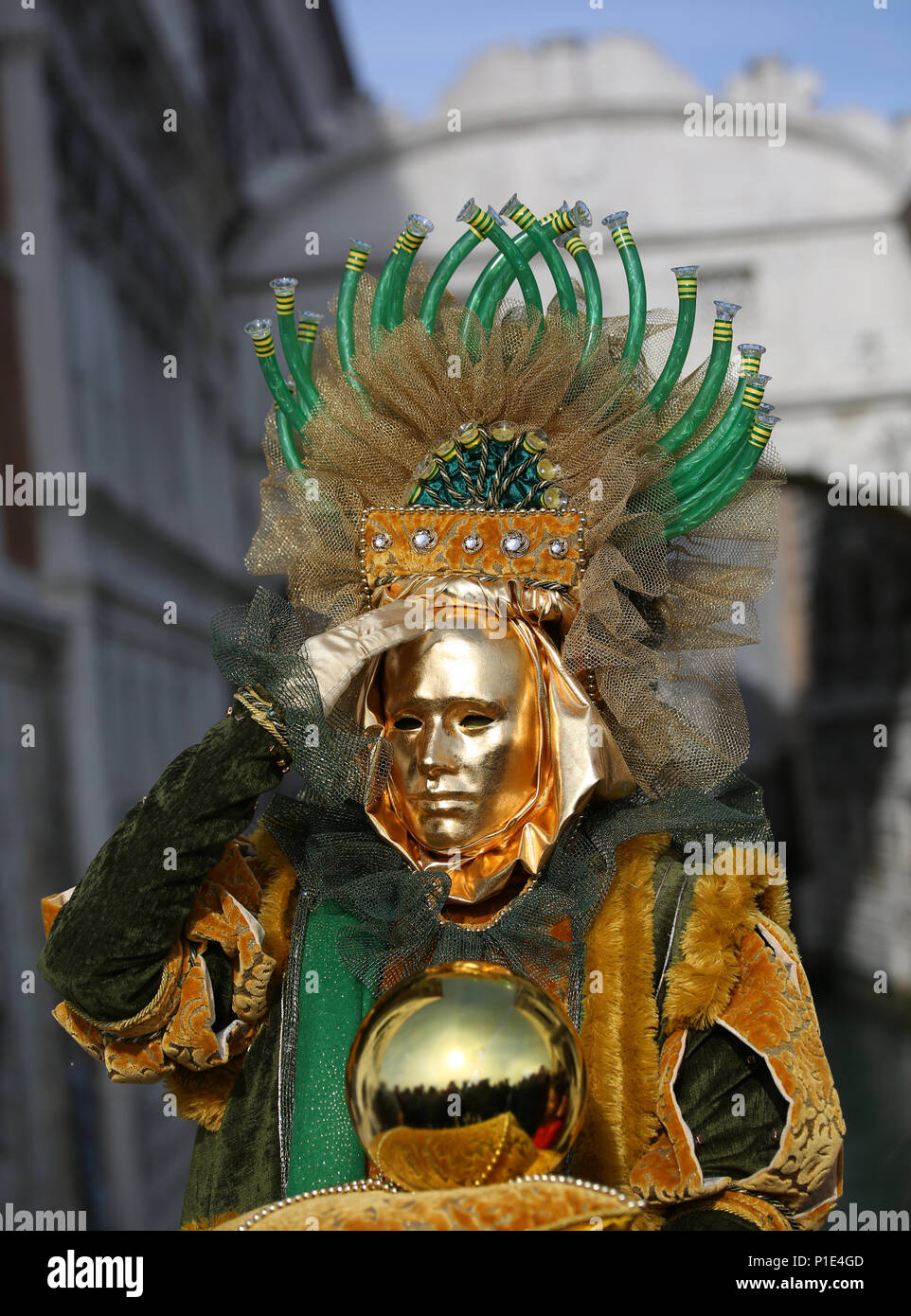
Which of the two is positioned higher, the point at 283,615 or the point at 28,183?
the point at 28,183

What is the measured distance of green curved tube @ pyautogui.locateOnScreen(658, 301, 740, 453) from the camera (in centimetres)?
168

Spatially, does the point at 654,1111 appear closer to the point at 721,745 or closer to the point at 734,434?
the point at 721,745

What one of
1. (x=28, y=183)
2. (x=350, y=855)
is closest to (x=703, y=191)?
(x=28, y=183)

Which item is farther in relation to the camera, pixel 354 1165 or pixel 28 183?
pixel 28 183

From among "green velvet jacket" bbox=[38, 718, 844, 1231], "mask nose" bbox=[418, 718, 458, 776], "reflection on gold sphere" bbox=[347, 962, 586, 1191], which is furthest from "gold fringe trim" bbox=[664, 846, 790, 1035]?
"mask nose" bbox=[418, 718, 458, 776]

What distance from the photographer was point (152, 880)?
4.57 feet

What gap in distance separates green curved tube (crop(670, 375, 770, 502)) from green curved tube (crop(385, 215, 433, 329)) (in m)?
0.45

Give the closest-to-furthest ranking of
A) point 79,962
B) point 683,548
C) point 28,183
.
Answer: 1. point 79,962
2. point 683,548
3. point 28,183

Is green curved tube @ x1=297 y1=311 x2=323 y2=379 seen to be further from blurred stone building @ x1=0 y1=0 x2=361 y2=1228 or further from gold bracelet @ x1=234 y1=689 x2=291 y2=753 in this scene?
blurred stone building @ x1=0 y1=0 x2=361 y2=1228

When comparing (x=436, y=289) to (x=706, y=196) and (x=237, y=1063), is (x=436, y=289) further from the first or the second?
(x=706, y=196)

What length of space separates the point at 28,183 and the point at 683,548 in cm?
403

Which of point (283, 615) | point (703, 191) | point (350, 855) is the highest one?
point (703, 191)

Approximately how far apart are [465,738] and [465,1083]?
439 mm

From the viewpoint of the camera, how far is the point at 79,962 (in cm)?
140
